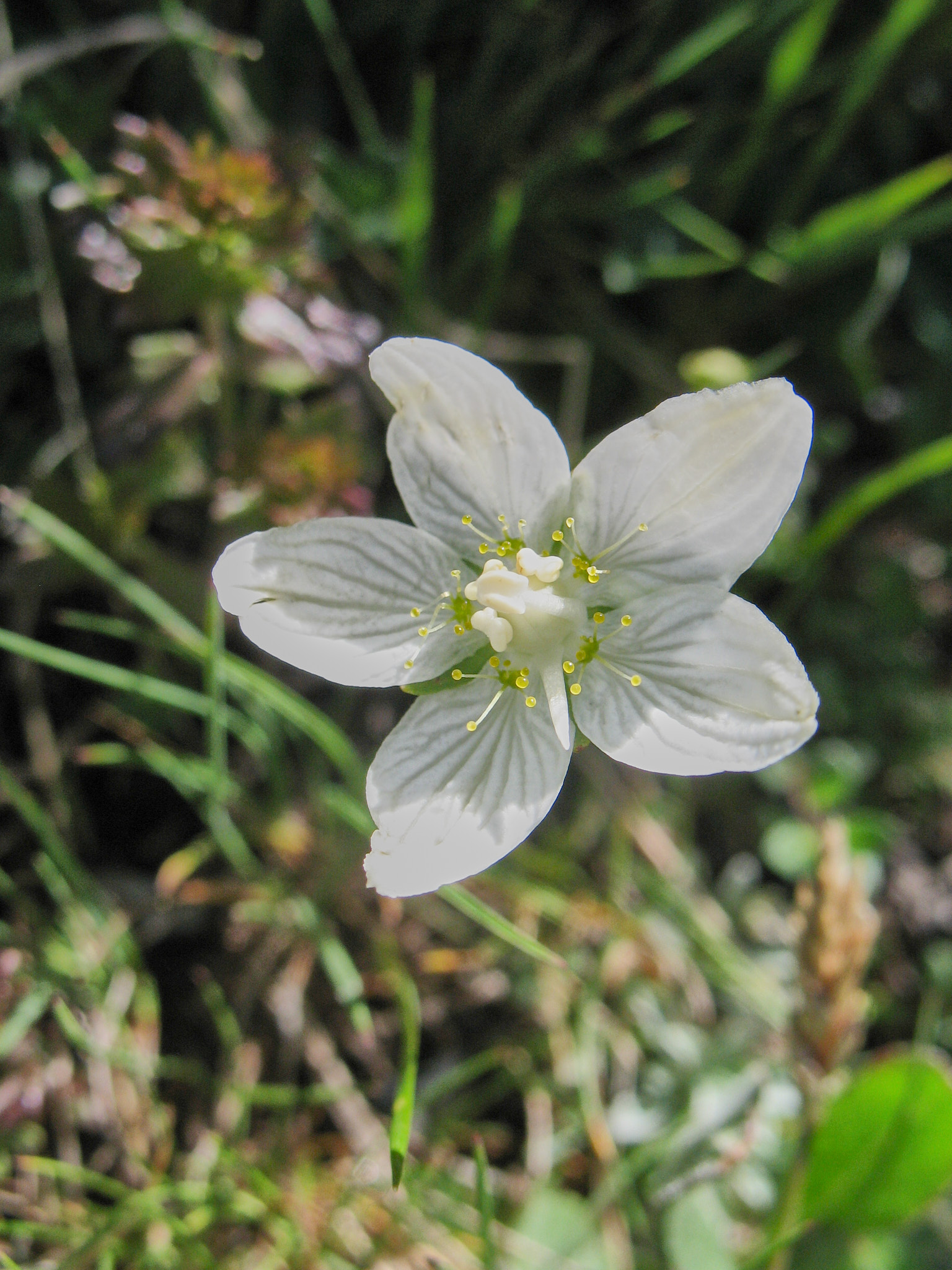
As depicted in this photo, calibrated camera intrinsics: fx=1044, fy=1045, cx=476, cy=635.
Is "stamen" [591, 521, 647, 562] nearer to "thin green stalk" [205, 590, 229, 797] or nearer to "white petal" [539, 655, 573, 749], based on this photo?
"white petal" [539, 655, 573, 749]

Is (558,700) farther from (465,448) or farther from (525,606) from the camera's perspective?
(465,448)

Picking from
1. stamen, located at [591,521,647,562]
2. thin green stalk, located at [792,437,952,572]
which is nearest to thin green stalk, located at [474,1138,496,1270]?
stamen, located at [591,521,647,562]

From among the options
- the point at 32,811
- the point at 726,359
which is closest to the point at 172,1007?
Answer: the point at 32,811

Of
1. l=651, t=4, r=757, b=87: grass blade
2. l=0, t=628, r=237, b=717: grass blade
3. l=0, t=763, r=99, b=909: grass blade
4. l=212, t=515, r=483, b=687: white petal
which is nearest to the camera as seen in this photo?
l=212, t=515, r=483, b=687: white petal

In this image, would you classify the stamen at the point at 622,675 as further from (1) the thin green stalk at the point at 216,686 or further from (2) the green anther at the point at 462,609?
(1) the thin green stalk at the point at 216,686

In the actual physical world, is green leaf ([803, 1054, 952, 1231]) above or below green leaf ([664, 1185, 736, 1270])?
above

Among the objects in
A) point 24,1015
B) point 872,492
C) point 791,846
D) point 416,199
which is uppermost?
point 416,199

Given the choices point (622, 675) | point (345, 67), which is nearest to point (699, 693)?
point (622, 675)
